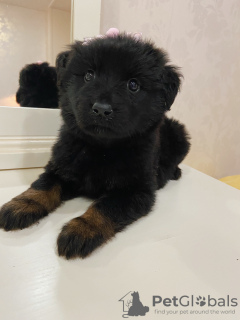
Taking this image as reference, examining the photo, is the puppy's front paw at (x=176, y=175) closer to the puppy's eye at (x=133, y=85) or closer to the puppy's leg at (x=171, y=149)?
the puppy's leg at (x=171, y=149)

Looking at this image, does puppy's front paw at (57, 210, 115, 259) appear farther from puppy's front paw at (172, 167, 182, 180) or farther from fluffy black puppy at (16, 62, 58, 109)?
fluffy black puppy at (16, 62, 58, 109)

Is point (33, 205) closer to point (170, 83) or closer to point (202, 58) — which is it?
point (170, 83)

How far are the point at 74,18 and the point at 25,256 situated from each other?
1501mm

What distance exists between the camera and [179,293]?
0.74m

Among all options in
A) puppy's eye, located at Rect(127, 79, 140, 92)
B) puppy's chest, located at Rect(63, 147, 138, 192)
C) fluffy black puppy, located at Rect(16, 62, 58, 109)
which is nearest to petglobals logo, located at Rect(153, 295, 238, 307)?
puppy's chest, located at Rect(63, 147, 138, 192)

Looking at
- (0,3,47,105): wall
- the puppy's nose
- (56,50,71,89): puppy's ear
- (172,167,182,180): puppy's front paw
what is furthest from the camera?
(172,167,182,180): puppy's front paw

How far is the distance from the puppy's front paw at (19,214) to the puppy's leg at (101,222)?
0.17m

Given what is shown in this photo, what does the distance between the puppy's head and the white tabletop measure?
17.5 inches

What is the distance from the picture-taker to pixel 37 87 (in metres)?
1.75

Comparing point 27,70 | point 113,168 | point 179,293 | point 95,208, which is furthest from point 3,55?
point 179,293

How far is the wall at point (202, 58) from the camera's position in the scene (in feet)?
6.47

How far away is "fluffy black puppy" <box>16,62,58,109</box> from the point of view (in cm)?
168

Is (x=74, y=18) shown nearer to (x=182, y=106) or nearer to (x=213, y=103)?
(x=182, y=106)

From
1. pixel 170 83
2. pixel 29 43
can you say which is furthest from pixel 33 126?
pixel 170 83
